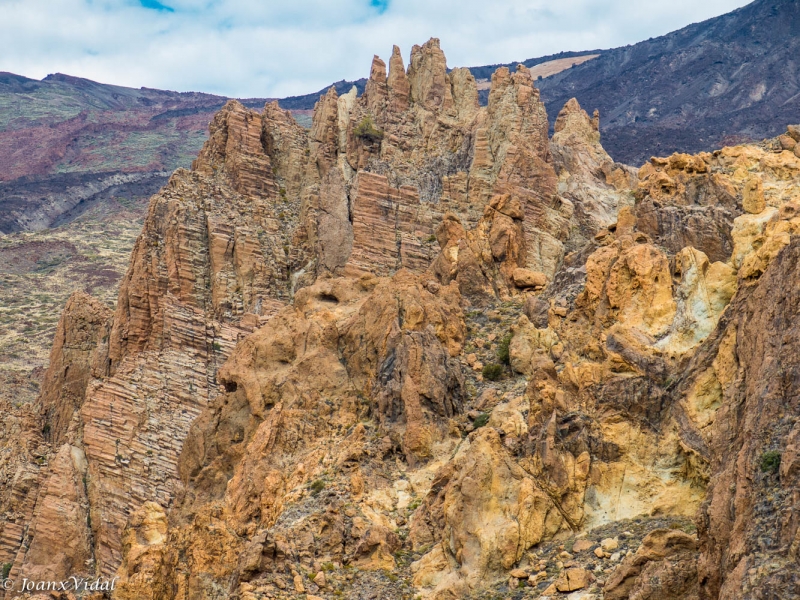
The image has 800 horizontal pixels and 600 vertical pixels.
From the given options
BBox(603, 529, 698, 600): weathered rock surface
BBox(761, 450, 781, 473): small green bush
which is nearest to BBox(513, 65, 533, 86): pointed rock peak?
BBox(603, 529, 698, 600): weathered rock surface

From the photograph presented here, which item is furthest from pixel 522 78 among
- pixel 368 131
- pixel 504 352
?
pixel 504 352

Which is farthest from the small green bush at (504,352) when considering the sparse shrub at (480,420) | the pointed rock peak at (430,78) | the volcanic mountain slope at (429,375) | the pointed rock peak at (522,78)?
the pointed rock peak at (430,78)

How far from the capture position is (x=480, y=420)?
120ft

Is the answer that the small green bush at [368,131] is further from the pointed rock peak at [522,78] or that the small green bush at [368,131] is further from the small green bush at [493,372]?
the small green bush at [493,372]

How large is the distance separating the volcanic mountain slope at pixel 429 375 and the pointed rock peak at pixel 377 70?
0.35ft

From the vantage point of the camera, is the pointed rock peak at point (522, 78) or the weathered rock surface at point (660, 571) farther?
the pointed rock peak at point (522, 78)

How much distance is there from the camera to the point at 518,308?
4547 centimetres

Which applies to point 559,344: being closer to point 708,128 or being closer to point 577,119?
point 577,119

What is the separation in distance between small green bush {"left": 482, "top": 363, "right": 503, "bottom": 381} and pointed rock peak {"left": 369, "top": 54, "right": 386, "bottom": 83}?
32.1 meters

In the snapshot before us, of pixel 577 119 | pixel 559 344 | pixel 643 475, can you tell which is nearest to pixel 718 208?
pixel 559 344

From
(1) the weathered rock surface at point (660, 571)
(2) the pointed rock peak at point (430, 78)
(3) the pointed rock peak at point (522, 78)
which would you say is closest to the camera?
(1) the weathered rock surface at point (660, 571)

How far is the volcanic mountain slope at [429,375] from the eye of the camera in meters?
26.2

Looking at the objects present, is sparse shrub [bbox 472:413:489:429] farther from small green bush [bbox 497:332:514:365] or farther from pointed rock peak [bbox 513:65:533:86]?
pointed rock peak [bbox 513:65:533:86]

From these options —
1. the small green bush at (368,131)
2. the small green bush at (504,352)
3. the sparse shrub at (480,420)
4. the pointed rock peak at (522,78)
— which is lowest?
the sparse shrub at (480,420)
